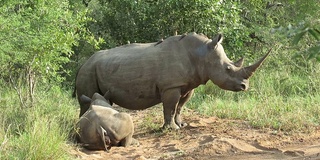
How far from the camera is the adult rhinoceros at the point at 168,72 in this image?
28.2 ft

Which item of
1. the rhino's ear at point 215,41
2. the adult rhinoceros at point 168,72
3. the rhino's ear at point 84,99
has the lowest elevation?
the rhino's ear at point 84,99

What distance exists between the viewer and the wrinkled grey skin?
7.45 metres

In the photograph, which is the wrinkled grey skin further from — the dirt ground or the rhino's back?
the rhino's back

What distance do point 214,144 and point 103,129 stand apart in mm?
1538

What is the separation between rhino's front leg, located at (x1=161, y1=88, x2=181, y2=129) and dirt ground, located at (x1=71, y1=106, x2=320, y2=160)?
19 cm

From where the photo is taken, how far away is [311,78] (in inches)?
437

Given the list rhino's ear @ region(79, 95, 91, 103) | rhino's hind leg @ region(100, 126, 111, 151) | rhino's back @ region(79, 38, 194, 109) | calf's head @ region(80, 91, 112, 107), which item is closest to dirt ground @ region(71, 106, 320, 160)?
rhino's hind leg @ region(100, 126, 111, 151)

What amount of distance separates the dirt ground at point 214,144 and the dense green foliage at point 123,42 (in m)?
0.41

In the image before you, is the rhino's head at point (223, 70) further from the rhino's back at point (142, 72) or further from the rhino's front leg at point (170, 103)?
the rhino's front leg at point (170, 103)

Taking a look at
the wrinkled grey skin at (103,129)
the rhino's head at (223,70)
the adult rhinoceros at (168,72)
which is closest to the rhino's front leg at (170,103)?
the adult rhinoceros at (168,72)

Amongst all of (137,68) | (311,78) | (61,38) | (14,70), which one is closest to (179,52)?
(137,68)

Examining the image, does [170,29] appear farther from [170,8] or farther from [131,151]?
[131,151]

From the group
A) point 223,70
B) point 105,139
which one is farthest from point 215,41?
point 105,139

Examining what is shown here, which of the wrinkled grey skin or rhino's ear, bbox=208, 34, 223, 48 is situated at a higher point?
rhino's ear, bbox=208, 34, 223, 48
